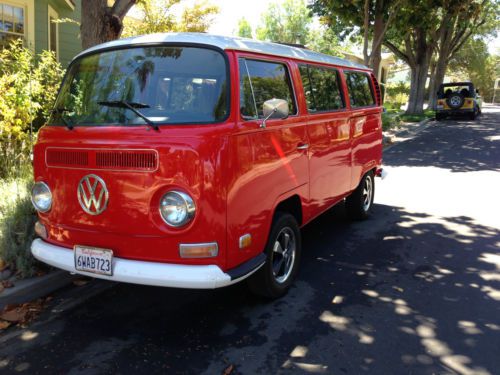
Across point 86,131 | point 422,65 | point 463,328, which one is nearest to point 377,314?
point 463,328

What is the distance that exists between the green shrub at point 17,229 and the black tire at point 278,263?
2.10 metres

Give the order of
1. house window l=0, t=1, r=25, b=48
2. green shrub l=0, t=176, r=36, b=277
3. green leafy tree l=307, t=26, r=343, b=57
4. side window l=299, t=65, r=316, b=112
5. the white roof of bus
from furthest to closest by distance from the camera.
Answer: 1. green leafy tree l=307, t=26, r=343, b=57
2. house window l=0, t=1, r=25, b=48
3. side window l=299, t=65, r=316, b=112
4. green shrub l=0, t=176, r=36, b=277
5. the white roof of bus

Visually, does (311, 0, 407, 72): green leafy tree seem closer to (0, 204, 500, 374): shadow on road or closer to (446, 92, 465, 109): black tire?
(446, 92, 465, 109): black tire

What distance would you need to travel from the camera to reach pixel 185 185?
10.2ft

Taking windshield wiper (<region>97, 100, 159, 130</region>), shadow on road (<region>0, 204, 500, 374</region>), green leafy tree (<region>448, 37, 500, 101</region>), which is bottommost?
shadow on road (<region>0, 204, 500, 374</region>)

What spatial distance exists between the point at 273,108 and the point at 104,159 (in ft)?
4.22

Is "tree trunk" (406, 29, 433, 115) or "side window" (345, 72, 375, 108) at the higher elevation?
"tree trunk" (406, 29, 433, 115)

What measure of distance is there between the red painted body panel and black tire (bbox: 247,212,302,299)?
173mm

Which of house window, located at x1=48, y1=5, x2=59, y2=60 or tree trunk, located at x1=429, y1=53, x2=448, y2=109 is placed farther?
tree trunk, located at x1=429, y1=53, x2=448, y2=109

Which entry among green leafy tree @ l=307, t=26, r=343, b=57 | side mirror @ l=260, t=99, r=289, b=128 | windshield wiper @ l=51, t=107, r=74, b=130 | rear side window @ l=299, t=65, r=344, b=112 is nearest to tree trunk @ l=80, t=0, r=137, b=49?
windshield wiper @ l=51, t=107, r=74, b=130

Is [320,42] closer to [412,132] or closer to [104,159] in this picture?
[412,132]

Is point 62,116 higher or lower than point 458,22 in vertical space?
lower

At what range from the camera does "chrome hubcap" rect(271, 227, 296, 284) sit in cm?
418

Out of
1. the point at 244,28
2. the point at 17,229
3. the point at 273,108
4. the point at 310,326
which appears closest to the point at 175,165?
the point at 273,108
